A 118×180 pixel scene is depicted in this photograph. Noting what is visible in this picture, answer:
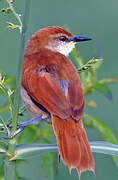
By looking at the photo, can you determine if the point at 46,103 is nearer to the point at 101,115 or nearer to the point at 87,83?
the point at 87,83

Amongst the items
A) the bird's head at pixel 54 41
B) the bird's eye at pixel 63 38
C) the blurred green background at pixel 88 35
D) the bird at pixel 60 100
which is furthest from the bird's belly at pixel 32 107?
the blurred green background at pixel 88 35

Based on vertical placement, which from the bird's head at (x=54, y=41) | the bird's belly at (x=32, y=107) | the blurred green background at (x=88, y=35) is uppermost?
the bird's head at (x=54, y=41)

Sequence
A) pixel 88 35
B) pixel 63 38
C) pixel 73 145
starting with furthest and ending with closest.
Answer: pixel 88 35
pixel 63 38
pixel 73 145

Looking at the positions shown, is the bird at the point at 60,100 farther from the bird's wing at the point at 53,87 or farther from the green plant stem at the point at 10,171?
the green plant stem at the point at 10,171

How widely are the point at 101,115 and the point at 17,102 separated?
238 cm

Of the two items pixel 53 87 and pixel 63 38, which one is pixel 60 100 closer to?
pixel 53 87

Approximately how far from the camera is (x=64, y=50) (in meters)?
2.76

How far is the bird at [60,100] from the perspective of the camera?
190 cm

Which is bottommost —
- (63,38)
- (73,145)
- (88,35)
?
(88,35)

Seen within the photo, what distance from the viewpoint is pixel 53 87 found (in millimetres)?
2146

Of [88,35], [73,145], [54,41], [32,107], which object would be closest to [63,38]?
[54,41]

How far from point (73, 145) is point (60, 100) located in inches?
8.8

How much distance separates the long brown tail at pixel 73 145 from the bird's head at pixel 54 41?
72 centimetres

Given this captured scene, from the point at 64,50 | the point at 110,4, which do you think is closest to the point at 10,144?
the point at 64,50
